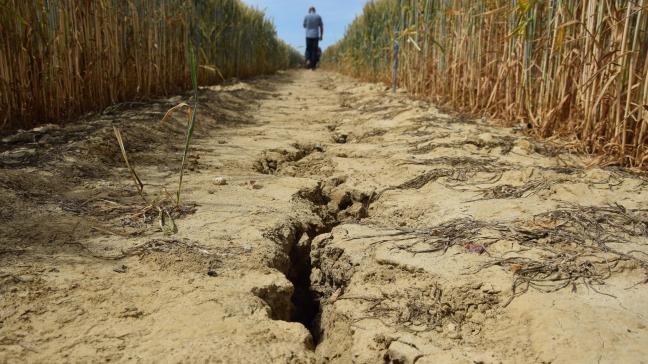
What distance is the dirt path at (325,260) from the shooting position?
37.3 inches

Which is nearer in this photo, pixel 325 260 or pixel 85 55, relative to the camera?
pixel 325 260

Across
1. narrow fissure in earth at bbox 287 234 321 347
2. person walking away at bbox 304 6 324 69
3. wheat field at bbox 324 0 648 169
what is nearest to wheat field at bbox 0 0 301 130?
narrow fissure in earth at bbox 287 234 321 347

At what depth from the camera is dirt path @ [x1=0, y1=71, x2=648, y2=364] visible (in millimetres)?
947

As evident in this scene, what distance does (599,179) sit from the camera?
1.83 m

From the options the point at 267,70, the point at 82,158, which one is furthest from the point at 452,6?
the point at 267,70

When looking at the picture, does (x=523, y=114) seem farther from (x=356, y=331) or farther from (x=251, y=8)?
(x=251, y=8)

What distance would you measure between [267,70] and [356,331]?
40.0 feet

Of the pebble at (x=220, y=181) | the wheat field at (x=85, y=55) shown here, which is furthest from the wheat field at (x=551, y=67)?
the wheat field at (x=85, y=55)

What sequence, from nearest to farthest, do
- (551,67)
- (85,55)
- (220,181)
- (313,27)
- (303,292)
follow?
(303,292)
(220,181)
(551,67)
(85,55)
(313,27)

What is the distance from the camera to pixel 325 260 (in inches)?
57.0

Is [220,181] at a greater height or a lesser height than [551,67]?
lesser

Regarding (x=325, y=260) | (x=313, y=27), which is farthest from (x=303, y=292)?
(x=313, y=27)

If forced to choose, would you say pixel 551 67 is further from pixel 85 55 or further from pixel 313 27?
pixel 313 27

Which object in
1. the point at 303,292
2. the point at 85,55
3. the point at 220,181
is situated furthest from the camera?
the point at 85,55
